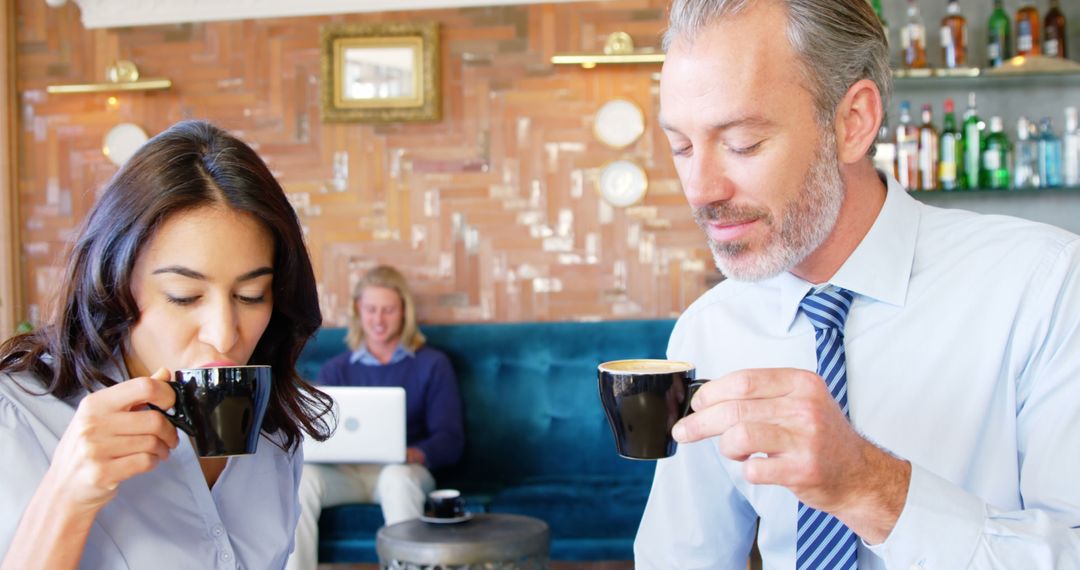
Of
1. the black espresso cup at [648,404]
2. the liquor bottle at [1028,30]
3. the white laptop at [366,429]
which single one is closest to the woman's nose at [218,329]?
the black espresso cup at [648,404]

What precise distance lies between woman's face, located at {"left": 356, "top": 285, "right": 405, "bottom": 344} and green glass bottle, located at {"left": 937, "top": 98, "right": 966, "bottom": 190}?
2.41 metres

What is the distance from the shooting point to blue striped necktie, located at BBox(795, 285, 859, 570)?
1.26m

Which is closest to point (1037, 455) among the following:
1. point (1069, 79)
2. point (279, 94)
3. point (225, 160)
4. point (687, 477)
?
point (687, 477)

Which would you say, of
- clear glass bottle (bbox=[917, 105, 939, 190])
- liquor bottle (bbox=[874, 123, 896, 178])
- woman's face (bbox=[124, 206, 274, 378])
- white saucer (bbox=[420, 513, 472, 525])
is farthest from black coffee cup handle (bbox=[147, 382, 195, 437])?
clear glass bottle (bbox=[917, 105, 939, 190])

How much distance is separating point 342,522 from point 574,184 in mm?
1976

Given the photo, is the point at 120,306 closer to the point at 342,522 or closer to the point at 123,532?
the point at 123,532

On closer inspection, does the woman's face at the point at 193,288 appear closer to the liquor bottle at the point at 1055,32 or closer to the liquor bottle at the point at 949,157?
the liquor bottle at the point at 949,157

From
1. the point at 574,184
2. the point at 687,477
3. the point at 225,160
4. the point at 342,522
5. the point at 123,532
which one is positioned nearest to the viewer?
the point at 123,532

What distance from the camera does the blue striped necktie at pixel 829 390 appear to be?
1260 mm

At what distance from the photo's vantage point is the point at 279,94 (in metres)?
5.27

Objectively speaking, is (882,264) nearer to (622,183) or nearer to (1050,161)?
(1050,161)

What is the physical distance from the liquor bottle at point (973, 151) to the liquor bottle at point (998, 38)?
0.29m

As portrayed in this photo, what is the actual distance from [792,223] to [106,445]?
848 mm

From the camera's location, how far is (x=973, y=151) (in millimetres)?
4398
